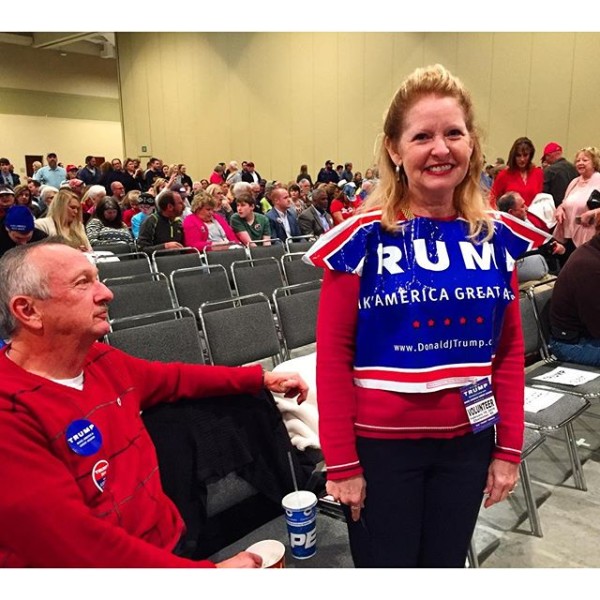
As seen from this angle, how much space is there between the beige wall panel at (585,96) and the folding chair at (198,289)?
10.7m

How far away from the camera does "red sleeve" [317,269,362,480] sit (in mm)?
1113

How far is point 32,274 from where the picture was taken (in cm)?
126

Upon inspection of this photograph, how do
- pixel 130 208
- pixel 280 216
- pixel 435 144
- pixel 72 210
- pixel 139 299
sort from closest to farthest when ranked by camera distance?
pixel 435 144 → pixel 139 299 → pixel 72 210 → pixel 280 216 → pixel 130 208

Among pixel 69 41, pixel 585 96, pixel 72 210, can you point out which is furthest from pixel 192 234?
pixel 69 41

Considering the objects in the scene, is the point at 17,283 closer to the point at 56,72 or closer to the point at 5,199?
the point at 5,199

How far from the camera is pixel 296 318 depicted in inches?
127

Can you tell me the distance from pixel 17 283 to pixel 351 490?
0.86m

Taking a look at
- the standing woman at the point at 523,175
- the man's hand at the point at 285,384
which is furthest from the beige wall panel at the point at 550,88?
the man's hand at the point at 285,384

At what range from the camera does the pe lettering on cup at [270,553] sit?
1343 mm

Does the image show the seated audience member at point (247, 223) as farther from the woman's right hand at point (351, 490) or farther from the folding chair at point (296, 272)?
the woman's right hand at point (351, 490)

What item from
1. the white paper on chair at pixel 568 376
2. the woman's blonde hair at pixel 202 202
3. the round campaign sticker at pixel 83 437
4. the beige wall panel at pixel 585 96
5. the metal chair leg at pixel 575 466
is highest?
the beige wall panel at pixel 585 96

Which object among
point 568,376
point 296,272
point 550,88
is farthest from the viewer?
point 550,88

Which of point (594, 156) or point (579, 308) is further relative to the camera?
point (594, 156)
